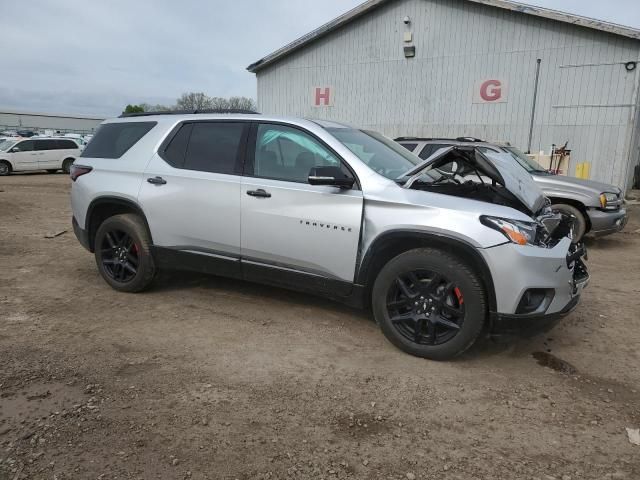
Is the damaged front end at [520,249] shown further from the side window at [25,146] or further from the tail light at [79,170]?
the side window at [25,146]

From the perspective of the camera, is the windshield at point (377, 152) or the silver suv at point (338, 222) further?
the windshield at point (377, 152)

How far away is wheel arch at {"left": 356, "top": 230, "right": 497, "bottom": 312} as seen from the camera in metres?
3.31

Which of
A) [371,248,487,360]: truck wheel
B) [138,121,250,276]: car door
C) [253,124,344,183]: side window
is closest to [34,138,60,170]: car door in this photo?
[138,121,250,276]: car door

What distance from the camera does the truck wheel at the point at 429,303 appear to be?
3.34 m

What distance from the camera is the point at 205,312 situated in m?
4.55

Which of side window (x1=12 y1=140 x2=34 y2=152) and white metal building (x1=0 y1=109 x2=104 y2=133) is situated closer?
side window (x1=12 y1=140 x2=34 y2=152)

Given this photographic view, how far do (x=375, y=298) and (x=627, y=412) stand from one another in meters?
1.74

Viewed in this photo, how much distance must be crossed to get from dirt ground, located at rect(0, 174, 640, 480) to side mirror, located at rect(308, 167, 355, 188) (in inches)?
50.3

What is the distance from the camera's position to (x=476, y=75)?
52.4ft

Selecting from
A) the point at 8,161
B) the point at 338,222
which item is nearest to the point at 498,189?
the point at 338,222

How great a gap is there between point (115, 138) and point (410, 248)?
337 cm

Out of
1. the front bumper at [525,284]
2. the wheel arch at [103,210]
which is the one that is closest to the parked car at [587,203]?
the front bumper at [525,284]

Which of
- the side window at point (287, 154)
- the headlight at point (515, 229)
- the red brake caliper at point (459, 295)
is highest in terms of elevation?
the side window at point (287, 154)

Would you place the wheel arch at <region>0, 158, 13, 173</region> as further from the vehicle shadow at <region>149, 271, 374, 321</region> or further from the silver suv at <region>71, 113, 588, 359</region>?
the vehicle shadow at <region>149, 271, 374, 321</region>
